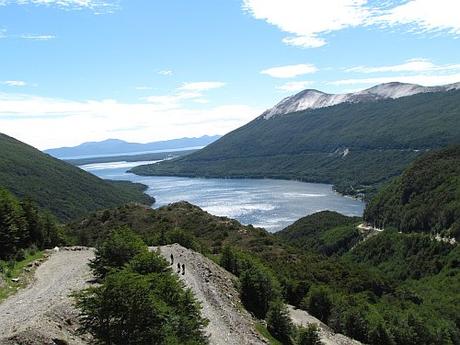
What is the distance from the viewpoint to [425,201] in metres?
169

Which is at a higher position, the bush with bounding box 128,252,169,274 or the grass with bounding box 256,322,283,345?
the bush with bounding box 128,252,169,274

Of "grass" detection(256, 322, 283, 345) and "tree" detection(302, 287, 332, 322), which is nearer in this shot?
"grass" detection(256, 322, 283, 345)

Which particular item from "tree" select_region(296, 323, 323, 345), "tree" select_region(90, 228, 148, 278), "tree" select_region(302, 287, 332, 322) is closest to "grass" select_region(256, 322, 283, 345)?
"tree" select_region(296, 323, 323, 345)

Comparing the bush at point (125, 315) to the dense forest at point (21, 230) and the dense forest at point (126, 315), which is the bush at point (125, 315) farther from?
the dense forest at point (21, 230)


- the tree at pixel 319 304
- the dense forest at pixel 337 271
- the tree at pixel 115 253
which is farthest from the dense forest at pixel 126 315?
the tree at pixel 319 304

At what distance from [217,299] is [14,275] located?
13666 mm

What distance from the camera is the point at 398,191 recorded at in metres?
192

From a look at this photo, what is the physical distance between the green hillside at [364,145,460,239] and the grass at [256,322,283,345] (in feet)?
392

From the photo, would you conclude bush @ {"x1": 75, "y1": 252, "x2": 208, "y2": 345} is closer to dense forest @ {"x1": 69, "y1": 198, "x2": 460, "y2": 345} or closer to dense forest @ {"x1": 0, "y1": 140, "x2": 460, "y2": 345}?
dense forest @ {"x1": 0, "y1": 140, "x2": 460, "y2": 345}

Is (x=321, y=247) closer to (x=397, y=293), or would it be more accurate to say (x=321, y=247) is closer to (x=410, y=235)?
(x=410, y=235)

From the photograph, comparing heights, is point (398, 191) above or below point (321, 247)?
above

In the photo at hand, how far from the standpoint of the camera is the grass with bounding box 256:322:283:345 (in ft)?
106

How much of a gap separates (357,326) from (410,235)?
354 feet

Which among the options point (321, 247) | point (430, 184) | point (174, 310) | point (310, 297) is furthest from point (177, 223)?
point (430, 184)
